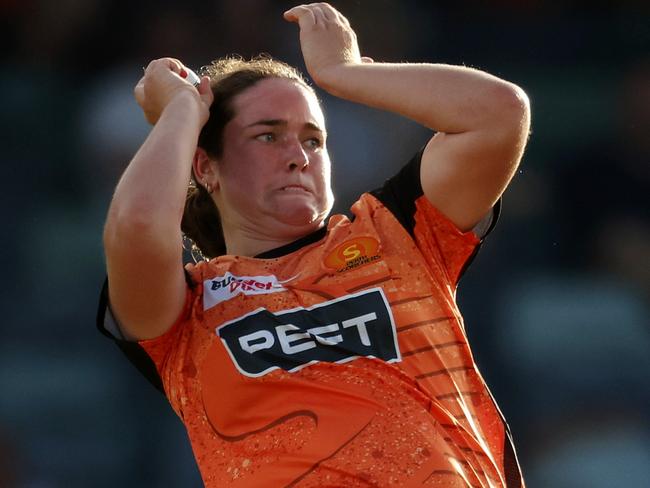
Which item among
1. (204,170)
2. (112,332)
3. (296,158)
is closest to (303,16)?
(296,158)

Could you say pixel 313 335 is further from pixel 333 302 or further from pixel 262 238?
pixel 262 238

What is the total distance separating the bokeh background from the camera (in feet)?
17.9

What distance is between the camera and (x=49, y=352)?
220 inches

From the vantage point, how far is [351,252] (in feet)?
8.62

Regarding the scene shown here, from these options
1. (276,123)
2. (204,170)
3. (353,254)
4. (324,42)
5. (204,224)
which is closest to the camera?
(353,254)

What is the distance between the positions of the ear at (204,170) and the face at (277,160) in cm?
10

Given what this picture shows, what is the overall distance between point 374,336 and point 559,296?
3.53 meters

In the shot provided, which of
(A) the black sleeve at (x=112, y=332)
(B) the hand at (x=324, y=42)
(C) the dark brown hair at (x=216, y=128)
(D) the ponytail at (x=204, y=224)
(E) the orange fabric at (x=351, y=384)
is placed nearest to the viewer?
(E) the orange fabric at (x=351, y=384)

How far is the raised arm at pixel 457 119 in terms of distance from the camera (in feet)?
8.11

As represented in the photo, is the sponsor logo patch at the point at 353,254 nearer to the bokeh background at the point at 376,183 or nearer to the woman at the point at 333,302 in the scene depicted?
the woman at the point at 333,302

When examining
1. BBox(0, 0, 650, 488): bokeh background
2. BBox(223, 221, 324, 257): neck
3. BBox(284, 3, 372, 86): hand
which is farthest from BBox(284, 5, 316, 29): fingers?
BBox(0, 0, 650, 488): bokeh background

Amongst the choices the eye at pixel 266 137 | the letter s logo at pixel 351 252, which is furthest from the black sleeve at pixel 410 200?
the eye at pixel 266 137

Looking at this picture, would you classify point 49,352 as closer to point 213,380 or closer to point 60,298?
point 60,298

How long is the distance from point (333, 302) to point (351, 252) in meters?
0.16
